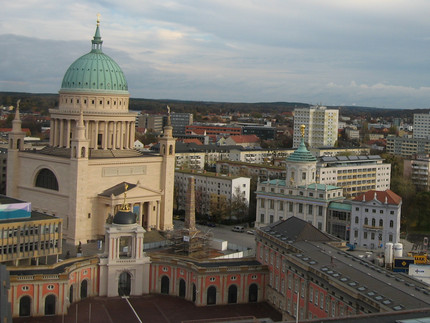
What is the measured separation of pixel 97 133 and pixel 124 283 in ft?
88.6

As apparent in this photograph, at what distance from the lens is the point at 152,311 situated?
194 ft

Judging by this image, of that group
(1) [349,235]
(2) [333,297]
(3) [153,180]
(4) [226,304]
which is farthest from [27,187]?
(2) [333,297]

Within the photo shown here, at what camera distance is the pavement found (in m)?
56.3

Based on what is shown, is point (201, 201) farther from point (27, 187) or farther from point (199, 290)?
point (199, 290)

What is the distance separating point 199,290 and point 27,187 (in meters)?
33.2

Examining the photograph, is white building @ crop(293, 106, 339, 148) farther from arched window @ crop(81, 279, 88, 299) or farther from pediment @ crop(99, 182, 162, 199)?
arched window @ crop(81, 279, 88, 299)

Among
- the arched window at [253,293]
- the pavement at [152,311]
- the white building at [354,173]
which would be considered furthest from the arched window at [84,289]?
the white building at [354,173]

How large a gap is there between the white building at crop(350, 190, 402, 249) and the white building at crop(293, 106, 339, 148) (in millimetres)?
94189

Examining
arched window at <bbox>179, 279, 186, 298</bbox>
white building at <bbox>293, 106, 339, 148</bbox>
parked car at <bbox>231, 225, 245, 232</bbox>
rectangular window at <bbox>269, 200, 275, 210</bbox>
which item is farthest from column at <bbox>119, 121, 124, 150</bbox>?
white building at <bbox>293, 106, 339, 148</bbox>

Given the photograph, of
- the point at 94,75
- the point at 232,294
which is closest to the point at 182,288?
the point at 232,294

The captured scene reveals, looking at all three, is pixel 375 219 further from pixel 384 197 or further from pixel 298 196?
pixel 298 196

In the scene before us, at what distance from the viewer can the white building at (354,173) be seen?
113 meters

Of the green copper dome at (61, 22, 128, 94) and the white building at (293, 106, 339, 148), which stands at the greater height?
the green copper dome at (61, 22, 128, 94)

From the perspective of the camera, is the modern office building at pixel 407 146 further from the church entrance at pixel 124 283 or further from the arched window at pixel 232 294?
the church entrance at pixel 124 283
